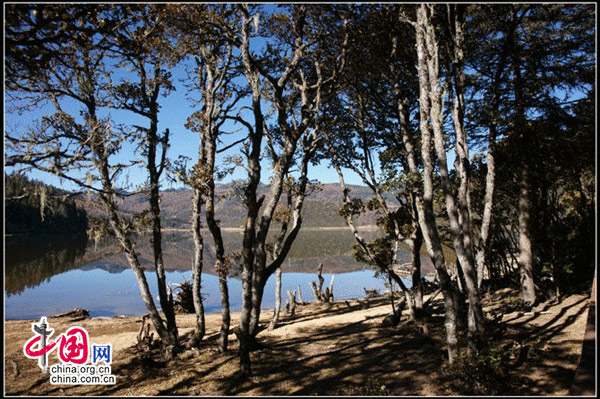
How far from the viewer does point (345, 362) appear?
7.79 metres

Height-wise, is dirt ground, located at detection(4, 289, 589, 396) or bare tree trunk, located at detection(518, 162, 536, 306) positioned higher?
bare tree trunk, located at detection(518, 162, 536, 306)

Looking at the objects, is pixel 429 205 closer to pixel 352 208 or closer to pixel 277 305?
pixel 352 208

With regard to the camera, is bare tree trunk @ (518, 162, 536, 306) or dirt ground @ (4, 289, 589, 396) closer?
dirt ground @ (4, 289, 589, 396)

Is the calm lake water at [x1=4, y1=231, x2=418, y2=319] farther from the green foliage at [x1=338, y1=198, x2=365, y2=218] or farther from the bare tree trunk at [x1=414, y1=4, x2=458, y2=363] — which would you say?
the bare tree trunk at [x1=414, y1=4, x2=458, y2=363]

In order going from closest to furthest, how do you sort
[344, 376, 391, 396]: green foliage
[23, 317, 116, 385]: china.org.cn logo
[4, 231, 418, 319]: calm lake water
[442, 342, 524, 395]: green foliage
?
[442, 342, 524, 395]: green foliage
[344, 376, 391, 396]: green foliage
[23, 317, 116, 385]: china.org.cn logo
[4, 231, 418, 319]: calm lake water

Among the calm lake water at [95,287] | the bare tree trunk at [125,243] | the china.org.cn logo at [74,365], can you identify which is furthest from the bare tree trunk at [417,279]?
the china.org.cn logo at [74,365]

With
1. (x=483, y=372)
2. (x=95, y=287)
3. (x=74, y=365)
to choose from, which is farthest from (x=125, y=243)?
(x=95, y=287)

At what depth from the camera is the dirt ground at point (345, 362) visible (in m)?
6.05

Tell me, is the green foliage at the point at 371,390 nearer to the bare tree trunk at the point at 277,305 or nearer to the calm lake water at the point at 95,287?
the bare tree trunk at the point at 277,305

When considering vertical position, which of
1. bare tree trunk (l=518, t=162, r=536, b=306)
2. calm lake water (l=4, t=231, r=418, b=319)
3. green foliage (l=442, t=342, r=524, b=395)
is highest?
bare tree trunk (l=518, t=162, r=536, b=306)

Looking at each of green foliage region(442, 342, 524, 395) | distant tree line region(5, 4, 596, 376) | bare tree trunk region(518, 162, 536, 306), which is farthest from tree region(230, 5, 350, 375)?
bare tree trunk region(518, 162, 536, 306)

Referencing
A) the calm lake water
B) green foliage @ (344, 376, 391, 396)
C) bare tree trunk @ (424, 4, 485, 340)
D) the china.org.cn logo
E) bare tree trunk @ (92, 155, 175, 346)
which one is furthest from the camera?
the calm lake water

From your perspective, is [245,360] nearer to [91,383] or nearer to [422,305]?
[91,383]

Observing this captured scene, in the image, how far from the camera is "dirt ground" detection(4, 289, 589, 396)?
6051 millimetres
